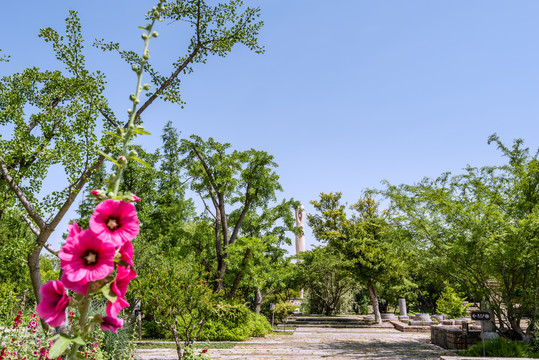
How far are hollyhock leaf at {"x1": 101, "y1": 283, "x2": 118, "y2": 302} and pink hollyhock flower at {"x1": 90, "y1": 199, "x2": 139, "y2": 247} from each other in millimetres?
161

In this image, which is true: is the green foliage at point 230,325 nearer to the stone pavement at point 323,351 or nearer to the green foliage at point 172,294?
the stone pavement at point 323,351

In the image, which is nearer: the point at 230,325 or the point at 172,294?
the point at 172,294

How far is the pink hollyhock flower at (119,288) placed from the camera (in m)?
1.35

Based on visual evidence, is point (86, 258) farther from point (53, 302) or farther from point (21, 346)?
point (21, 346)

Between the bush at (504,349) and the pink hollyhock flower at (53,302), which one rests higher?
the pink hollyhock flower at (53,302)

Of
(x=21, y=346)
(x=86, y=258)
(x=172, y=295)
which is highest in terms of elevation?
(x=86, y=258)

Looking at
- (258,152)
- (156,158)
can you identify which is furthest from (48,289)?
(156,158)

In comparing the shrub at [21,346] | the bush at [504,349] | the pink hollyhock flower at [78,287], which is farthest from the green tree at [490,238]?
the pink hollyhock flower at [78,287]

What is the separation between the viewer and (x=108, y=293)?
131 centimetres

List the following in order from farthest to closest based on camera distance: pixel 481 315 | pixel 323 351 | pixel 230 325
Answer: pixel 230 325
pixel 323 351
pixel 481 315

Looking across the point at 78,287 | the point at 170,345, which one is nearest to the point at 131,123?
the point at 78,287

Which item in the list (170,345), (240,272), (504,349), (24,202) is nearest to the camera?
(24,202)

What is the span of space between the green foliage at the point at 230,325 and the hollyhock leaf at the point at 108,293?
15.0m

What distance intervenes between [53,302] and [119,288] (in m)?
0.23
